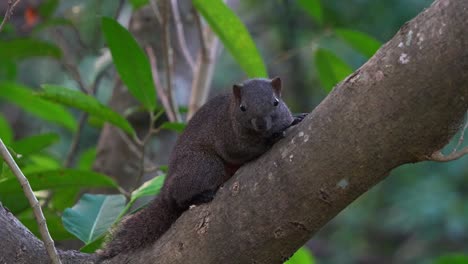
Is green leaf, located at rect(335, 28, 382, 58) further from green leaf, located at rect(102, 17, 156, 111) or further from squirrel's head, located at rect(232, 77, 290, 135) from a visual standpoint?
green leaf, located at rect(102, 17, 156, 111)

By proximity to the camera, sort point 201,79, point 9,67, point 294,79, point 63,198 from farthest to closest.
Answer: point 294,79
point 9,67
point 201,79
point 63,198

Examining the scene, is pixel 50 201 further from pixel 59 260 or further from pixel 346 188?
pixel 346 188

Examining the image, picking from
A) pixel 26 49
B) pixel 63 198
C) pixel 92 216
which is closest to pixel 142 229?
pixel 92 216

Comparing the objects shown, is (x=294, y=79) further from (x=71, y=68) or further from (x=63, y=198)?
(x=63, y=198)

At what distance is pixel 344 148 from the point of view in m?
1.96

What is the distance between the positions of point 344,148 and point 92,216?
4.22ft

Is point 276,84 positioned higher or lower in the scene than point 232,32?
lower

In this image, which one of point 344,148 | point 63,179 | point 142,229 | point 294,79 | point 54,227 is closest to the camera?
point 344,148

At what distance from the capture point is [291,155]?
2.07 metres

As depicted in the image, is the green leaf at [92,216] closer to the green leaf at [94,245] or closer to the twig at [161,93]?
the green leaf at [94,245]

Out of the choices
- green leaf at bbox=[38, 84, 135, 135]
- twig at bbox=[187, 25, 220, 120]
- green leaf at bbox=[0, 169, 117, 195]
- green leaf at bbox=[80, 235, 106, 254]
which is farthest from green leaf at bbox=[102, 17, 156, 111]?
green leaf at bbox=[80, 235, 106, 254]

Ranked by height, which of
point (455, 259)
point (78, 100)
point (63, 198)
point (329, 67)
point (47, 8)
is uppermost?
point (47, 8)

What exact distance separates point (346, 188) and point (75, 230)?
117 cm

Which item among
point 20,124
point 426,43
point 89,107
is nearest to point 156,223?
point 89,107
